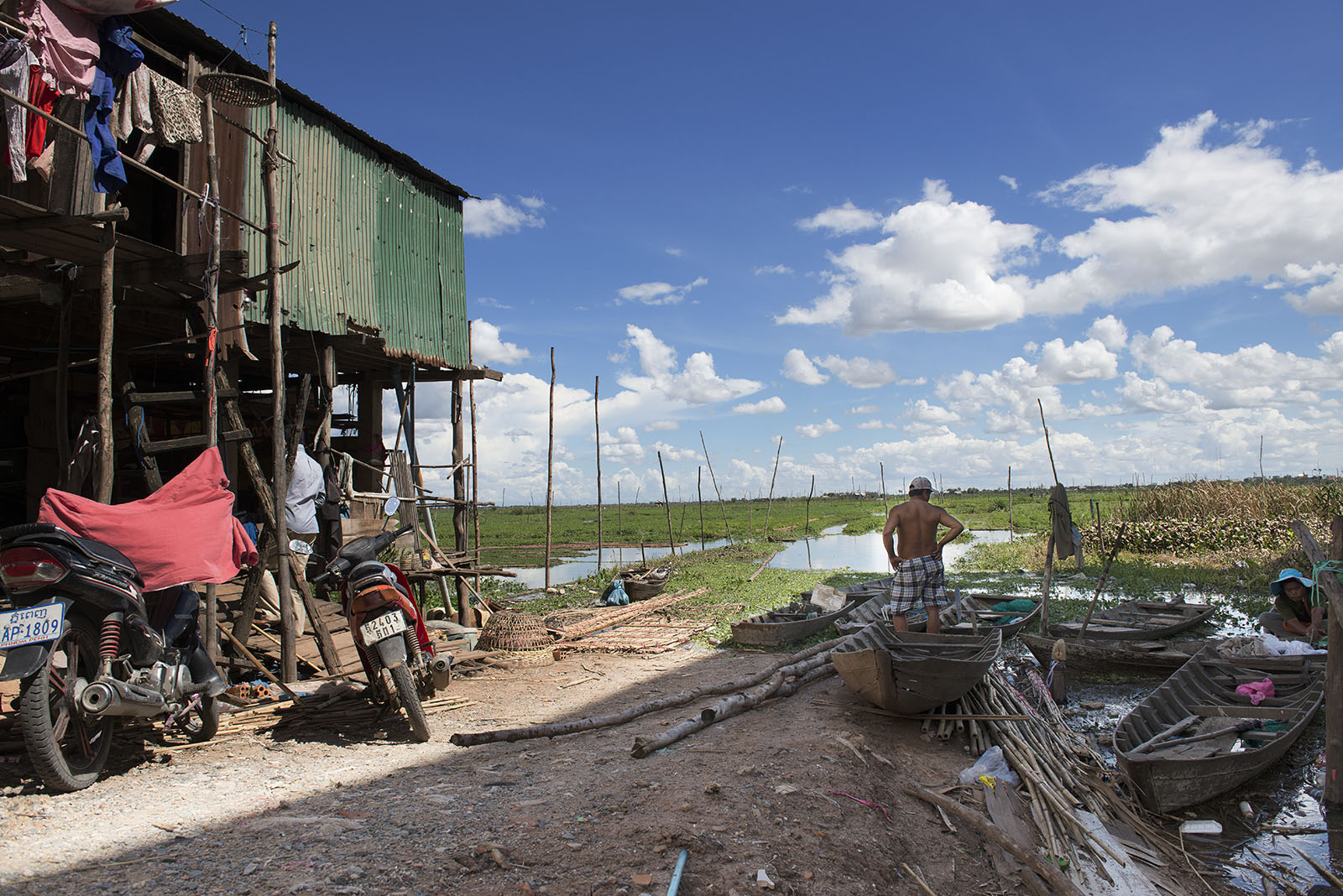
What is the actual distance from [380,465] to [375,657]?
22.6ft

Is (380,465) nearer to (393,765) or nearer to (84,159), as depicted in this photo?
(84,159)

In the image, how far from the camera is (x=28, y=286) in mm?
6367

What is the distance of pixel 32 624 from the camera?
3.77 m

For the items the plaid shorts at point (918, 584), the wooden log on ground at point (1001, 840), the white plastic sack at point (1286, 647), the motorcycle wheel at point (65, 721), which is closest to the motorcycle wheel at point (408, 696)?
the motorcycle wheel at point (65, 721)

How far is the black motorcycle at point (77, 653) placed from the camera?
375 centimetres

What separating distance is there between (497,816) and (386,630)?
1.93m

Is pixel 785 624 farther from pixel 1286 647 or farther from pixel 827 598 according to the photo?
pixel 1286 647

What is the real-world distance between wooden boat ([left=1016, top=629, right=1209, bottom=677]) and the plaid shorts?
70.3 inches

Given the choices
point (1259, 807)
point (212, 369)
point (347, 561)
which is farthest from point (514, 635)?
point (1259, 807)

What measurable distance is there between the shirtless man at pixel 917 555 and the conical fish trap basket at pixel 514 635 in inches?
158

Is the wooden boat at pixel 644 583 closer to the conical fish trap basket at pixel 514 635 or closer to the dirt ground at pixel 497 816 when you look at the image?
the conical fish trap basket at pixel 514 635

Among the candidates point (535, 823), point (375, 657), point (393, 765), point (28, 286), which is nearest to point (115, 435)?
point (28, 286)

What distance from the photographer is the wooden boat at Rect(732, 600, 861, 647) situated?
966cm

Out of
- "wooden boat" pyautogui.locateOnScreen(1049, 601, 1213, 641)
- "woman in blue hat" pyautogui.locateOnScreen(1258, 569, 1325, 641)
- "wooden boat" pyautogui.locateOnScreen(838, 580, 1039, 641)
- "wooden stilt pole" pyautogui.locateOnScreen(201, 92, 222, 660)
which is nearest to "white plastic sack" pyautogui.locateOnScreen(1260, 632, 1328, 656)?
"woman in blue hat" pyautogui.locateOnScreen(1258, 569, 1325, 641)
